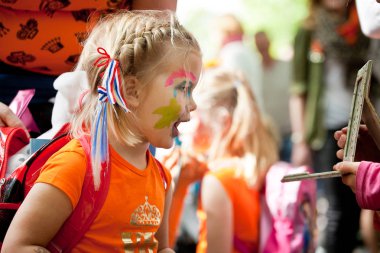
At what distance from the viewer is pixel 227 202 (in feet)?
14.7

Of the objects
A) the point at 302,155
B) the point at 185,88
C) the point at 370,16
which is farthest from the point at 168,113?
the point at 302,155

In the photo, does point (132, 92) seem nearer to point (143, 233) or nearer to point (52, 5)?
point (143, 233)

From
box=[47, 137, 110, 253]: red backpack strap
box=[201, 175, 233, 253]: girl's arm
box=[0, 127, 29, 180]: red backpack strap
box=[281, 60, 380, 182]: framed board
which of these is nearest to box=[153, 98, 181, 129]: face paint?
box=[47, 137, 110, 253]: red backpack strap

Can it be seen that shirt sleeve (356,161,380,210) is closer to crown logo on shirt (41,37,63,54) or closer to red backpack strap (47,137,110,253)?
red backpack strap (47,137,110,253)

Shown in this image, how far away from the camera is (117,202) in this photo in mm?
2525

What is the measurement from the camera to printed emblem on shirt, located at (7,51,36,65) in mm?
2997

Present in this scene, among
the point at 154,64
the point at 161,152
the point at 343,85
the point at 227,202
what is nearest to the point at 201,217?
the point at 227,202

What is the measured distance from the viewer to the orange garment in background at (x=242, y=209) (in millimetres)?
4512

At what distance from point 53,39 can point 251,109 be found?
6.62ft

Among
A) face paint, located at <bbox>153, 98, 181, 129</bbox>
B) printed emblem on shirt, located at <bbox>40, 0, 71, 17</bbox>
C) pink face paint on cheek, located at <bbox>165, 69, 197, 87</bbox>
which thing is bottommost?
face paint, located at <bbox>153, 98, 181, 129</bbox>

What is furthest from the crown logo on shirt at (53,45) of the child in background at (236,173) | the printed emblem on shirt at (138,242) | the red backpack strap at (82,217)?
the child in background at (236,173)

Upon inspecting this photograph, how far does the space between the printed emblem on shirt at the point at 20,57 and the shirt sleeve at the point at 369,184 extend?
1193 millimetres

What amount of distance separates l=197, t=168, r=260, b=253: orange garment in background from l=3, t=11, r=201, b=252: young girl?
1.79 meters

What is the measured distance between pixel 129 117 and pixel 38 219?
1.42 ft
